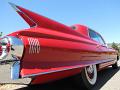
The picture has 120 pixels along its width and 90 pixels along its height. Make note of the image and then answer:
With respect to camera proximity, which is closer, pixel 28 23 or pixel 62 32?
pixel 28 23

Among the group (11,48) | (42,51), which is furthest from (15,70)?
(42,51)

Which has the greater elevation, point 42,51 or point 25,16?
point 25,16

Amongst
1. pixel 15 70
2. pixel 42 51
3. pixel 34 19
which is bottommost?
pixel 15 70

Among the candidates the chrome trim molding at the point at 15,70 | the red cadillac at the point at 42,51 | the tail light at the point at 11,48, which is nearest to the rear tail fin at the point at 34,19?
the red cadillac at the point at 42,51

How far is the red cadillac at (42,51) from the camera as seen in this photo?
10.6 ft

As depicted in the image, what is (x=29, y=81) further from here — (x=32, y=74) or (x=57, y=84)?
(x=57, y=84)

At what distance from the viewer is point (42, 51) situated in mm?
3490

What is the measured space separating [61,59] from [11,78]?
985 mm

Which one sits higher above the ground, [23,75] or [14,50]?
[14,50]

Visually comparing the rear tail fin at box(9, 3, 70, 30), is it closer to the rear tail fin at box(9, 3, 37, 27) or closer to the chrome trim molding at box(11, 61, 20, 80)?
the rear tail fin at box(9, 3, 37, 27)

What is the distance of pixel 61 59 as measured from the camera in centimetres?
392

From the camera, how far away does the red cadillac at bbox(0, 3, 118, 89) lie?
3240mm

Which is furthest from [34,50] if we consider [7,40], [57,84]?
[57,84]

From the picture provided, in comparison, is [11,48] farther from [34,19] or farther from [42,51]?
[34,19]
